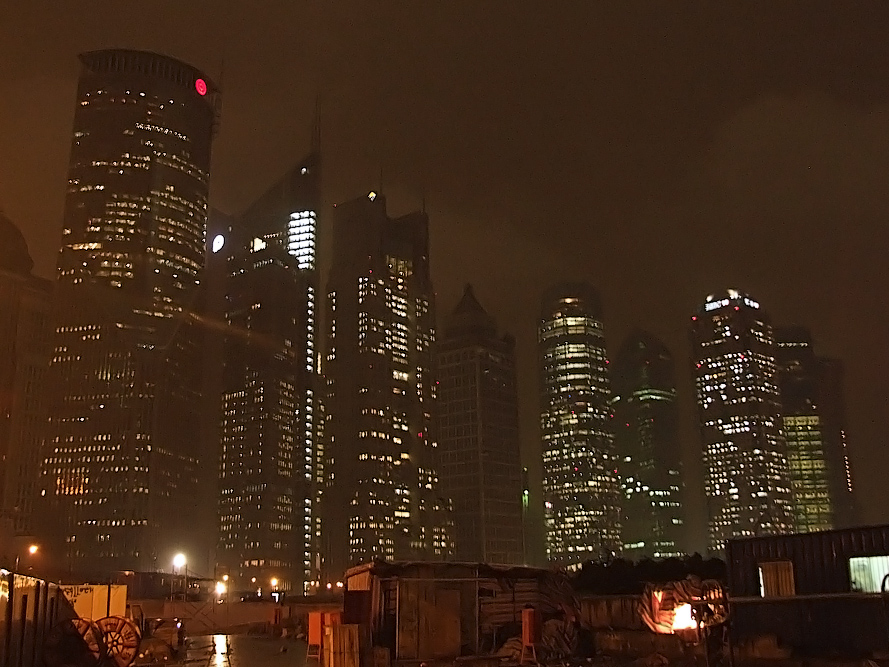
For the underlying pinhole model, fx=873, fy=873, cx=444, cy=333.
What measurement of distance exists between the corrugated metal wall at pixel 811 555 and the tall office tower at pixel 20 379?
123 metres

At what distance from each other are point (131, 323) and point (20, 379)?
24.8 m

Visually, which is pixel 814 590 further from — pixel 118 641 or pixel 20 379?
pixel 20 379

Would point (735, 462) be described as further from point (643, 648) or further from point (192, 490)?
point (643, 648)

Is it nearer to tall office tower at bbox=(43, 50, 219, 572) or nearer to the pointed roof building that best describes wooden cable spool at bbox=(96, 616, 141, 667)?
tall office tower at bbox=(43, 50, 219, 572)

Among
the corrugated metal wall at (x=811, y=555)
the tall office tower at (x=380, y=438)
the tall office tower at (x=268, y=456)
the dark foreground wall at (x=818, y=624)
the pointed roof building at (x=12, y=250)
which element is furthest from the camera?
the tall office tower at (x=380, y=438)

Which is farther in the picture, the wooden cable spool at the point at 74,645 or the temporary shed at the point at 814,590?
the wooden cable spool at the point at 74,645

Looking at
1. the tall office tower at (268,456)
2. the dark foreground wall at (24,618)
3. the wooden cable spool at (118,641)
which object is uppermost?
the tall office tower at (268,456)

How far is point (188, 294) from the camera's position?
183750mm

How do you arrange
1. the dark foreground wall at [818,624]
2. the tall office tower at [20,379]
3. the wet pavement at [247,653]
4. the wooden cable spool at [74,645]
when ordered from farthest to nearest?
1. the tall office tower at [20,379]
2. the wet pavement at [247,653]
3. the wooden cable spool at [74,645]
4. the dark foreground wall at [818,624]

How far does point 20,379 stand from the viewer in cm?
14675

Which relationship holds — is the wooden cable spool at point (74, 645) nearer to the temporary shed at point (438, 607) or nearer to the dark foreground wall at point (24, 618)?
→ the dark foreground wall at point (24, 618)

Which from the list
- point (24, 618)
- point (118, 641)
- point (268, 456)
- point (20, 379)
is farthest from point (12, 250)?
point (24, 618)

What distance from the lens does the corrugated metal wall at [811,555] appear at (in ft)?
68.2

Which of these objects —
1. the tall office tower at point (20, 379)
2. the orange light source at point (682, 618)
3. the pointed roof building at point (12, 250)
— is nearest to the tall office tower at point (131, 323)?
the tall office tower at point (20, 379)
